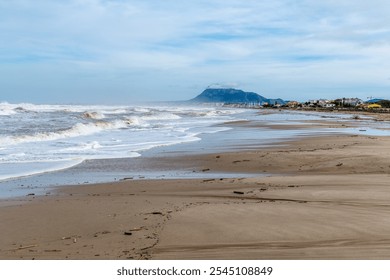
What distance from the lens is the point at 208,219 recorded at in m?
5.89

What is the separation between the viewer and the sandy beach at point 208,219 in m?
4.65

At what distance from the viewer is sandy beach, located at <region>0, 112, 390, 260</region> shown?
4648mm

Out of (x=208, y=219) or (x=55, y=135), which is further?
(x=55, y=135)

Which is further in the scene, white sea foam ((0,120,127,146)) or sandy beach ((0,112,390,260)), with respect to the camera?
white sea foam ((0,120,127,146))

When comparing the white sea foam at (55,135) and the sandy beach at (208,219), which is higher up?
the white sea foam at (55,135)

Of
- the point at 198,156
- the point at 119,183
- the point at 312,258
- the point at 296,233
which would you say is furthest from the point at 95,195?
the point at 198,156

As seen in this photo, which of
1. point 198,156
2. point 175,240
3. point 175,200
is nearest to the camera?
point 175,240

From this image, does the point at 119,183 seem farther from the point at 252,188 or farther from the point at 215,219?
the point at 215,219

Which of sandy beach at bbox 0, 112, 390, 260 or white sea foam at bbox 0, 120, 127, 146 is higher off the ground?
white sea foam at bbox 0, 120, 127, 146

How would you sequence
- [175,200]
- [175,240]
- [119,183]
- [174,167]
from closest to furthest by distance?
1. [175,240]
2. [175,200]
3. [119,183]
4. [174,167]

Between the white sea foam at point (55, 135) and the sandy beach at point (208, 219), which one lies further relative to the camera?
the white sea foam at point (55, 135)

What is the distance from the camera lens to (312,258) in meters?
4.31

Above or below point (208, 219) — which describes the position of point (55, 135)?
above
